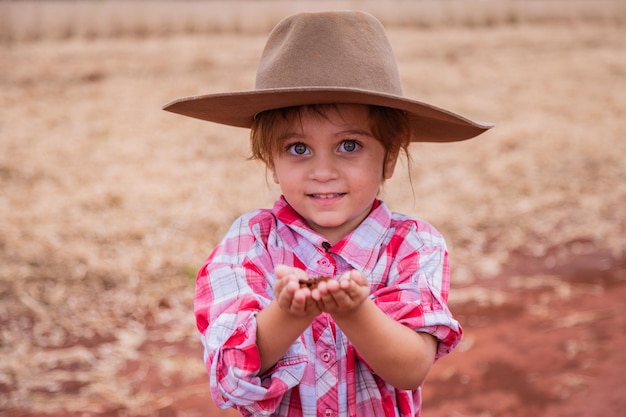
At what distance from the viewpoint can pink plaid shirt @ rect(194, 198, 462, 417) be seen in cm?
175

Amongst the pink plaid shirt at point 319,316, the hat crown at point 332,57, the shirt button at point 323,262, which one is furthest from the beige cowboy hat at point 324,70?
the shirt button at point 323,262

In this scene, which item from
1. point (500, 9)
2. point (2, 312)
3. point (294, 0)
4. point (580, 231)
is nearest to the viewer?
point (2, 312)

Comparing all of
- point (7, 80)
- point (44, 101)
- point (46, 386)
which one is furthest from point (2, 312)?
point (7, 80)

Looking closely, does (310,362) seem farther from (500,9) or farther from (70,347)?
(500,9)

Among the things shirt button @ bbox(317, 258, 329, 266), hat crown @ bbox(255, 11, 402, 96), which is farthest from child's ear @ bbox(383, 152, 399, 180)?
shirt button @ bbox(317, 258, 329, 266)

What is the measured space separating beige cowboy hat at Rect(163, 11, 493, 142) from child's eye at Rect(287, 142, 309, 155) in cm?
12

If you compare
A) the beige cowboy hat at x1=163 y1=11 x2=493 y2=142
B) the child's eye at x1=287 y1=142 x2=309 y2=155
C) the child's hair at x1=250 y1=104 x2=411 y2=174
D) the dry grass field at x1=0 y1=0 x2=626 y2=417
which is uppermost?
the beige cowboy hat at x1=163 y1=11 x2=493 y2=142

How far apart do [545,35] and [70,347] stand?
16.9m

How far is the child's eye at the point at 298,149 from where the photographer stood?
196 centimetres

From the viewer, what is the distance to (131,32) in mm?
16312

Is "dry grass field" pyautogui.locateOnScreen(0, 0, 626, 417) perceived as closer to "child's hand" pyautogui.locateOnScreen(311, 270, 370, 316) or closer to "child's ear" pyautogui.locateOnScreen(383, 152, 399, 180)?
"child's ear" pyautogui.locateOnScreen(383, 152, 399, 180)

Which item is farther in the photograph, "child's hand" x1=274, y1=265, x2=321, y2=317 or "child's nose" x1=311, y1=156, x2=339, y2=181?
"child's nose" x1=311, y1=156, x2=339, y2=181

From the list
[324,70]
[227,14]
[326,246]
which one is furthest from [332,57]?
[227,14]

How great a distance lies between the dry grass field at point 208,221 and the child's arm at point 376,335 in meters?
0.60
